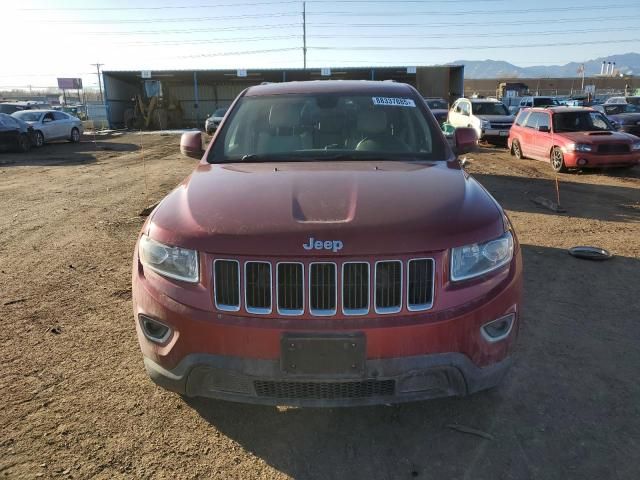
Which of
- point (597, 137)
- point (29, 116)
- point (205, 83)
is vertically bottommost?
point (597, 137)

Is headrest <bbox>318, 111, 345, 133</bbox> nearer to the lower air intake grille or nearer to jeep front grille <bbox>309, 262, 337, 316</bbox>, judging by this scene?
jeep front grille <bbox>309, 262, 337, 316</bbox>

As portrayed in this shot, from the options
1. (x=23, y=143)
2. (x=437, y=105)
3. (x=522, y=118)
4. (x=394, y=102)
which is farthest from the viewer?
(x=437, y=105)

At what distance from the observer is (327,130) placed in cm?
387

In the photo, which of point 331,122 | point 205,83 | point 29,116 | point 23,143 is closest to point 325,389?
point 331,122

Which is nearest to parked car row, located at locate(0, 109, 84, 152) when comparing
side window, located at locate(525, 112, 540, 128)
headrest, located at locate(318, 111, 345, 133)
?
side window, located at locate(525, 112, 540, 128)

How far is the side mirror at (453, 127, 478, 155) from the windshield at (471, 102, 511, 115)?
659 inches

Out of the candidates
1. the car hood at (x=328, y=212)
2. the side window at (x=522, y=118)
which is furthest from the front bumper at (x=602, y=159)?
the car hood at (x=328, y=212)

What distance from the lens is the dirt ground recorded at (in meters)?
2.52

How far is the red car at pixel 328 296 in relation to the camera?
233cm

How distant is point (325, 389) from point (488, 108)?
779 inches

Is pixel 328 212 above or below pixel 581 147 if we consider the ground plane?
above

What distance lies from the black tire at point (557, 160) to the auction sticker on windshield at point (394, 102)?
32.3 ft

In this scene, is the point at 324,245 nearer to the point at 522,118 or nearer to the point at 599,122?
the point at 599,122

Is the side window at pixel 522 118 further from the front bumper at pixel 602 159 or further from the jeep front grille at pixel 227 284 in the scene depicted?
the jeep front grille at pixel 227 284
